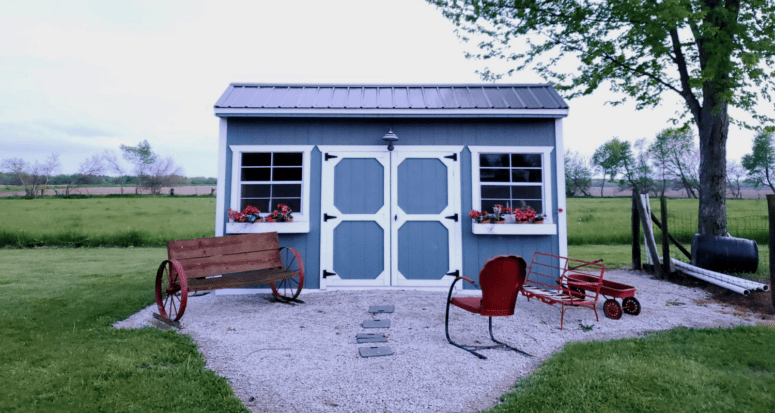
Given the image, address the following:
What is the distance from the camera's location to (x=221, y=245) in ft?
17.1

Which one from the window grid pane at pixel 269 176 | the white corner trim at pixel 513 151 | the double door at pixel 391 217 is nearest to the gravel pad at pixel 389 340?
the double door at pixel 391 217

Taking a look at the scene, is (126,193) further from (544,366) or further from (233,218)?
(544,366)

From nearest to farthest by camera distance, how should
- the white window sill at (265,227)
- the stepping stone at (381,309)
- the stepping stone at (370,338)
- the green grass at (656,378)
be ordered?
Result: 1. the green grass at (656,378)
2. the stepping stone at (370,338)
3. the stepping stone at (381,309)
4. the white window sill at (265,227)

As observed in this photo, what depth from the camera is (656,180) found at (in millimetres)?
32875

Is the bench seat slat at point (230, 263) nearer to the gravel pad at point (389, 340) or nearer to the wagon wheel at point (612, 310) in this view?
the gravel pad at point (389, 340)

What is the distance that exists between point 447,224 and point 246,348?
3.61 meters

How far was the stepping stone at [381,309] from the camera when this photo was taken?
16.3 ft

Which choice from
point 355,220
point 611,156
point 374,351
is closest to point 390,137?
point 355,220

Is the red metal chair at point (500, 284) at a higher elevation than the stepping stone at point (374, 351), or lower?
higher

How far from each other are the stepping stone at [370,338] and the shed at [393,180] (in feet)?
7.05

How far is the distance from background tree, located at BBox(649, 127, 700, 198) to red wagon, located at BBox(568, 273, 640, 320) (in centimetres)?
3029

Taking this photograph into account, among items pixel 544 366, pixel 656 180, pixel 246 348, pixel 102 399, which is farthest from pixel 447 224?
pixel 656 180

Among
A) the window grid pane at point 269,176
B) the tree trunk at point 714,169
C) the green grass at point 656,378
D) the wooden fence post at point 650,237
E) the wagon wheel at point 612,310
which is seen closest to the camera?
the green grass at point 656,378

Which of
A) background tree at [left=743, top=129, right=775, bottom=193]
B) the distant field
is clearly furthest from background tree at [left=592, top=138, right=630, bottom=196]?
the distant field
